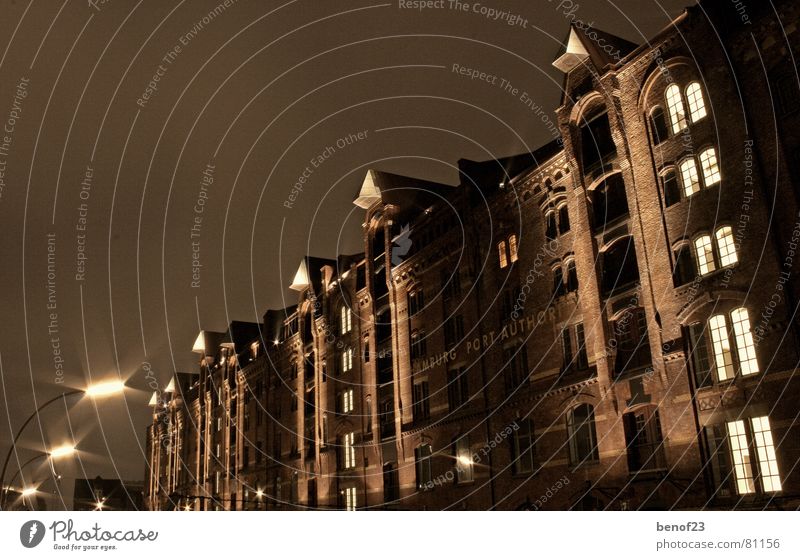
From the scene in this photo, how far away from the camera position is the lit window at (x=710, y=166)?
2467 centimetres

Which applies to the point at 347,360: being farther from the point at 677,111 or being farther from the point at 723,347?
the point at 723,347

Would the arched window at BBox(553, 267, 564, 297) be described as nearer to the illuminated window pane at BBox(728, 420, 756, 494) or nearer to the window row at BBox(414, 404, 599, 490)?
the window row at BBox(414, 404, 599, 490)

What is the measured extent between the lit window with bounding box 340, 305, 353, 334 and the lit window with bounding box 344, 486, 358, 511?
9.15m

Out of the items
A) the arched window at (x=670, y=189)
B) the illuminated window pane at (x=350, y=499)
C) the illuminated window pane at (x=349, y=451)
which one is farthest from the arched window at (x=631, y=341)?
the illuminated window pane at (x=350, y=499)

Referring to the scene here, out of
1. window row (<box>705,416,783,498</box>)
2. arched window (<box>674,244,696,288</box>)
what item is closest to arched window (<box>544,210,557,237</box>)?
arched window (<box>674,244,696,288</box>)

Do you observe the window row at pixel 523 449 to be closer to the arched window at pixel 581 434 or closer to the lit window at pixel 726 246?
the arched window at pixel 581 434

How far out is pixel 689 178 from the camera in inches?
1008

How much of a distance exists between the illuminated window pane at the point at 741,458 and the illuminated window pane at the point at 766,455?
357mm

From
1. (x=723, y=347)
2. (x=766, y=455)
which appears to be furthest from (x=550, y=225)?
(x=766, y=455)

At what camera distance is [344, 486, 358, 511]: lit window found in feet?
136

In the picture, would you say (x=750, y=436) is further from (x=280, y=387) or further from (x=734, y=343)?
(x=280, y=387)

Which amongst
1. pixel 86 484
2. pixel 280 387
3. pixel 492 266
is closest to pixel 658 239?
pixel 492 266

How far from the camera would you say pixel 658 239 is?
2595 cm
